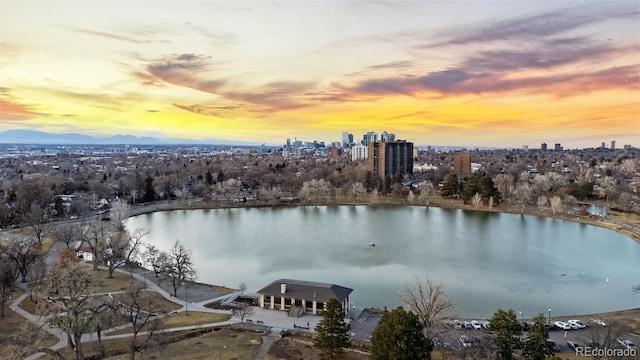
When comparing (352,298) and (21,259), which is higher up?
(21,259)

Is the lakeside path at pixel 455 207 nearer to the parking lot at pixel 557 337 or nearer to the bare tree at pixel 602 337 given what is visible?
the parking lot at pixel 557 337

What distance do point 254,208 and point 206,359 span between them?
2846 centimetres

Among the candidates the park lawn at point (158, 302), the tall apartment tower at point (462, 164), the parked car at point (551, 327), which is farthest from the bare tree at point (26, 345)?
the tall apartment tower at point (462, 164)

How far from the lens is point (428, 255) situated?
22.8 meters

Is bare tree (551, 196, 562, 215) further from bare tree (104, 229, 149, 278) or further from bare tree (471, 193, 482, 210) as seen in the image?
bare tree (104, 229, 149, 278)

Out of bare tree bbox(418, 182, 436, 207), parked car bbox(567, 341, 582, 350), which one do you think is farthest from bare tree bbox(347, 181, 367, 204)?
parked car bbox(567, 341, 582, 350)

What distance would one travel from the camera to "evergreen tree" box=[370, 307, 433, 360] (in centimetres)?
921

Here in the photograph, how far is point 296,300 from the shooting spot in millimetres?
14562

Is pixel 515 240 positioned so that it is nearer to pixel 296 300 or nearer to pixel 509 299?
pixel 509 299

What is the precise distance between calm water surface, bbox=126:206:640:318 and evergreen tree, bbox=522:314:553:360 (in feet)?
16.5

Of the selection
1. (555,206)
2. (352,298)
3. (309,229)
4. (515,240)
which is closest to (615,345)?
(352,298)

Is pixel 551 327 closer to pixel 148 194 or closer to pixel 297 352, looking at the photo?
pixel 297 352

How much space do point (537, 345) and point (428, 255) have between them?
Answer: 1299 cm

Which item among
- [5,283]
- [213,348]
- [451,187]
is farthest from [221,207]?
[213,348]
